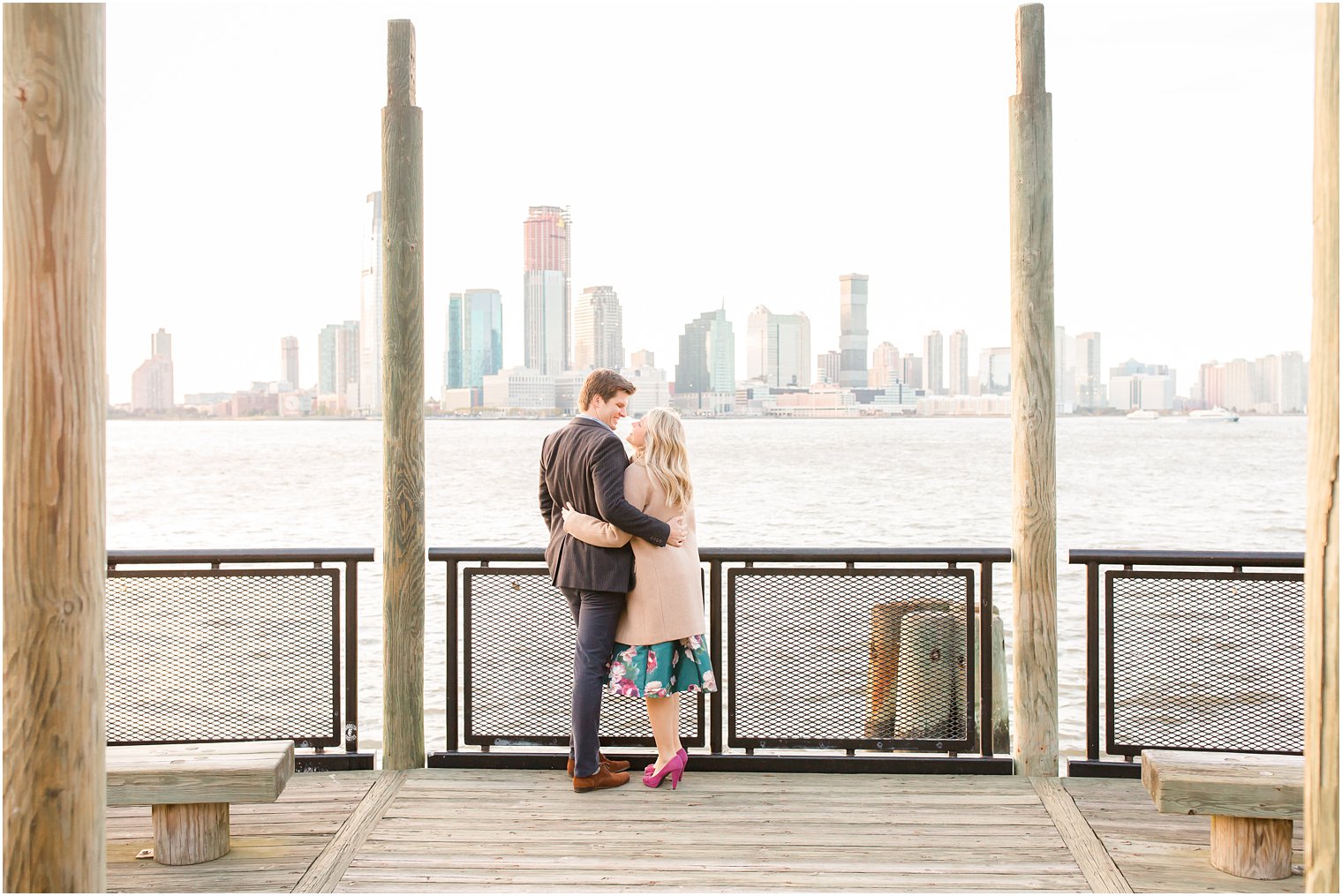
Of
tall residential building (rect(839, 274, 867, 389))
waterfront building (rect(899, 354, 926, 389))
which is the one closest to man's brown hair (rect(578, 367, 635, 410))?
tall residential building (rect(839, 274, 867, 389))

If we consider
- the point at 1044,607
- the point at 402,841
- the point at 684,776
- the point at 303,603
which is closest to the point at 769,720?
the point at 684,776

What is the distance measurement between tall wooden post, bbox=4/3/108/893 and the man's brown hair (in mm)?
2106

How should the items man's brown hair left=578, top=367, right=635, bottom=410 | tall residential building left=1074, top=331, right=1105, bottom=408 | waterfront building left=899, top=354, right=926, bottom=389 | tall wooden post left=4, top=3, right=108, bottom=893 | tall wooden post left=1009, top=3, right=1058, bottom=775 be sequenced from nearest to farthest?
tall wooden post left=4, top=3, right=108, bottom=893 < man's brown hair left=578, top=367, right=635, bottom=410 < tall wooden post left=1009, top=3, right=1058, bottom=775 < waterfront building left=899, top=354, right=926, bottom=389 < tall residential building left=1074, top=331, right=1105, bottom=408

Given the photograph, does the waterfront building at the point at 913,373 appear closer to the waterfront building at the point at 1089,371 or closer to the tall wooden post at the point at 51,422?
the waterfront building at the point at 1089,371

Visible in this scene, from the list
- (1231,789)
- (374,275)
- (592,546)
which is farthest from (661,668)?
(374,275)

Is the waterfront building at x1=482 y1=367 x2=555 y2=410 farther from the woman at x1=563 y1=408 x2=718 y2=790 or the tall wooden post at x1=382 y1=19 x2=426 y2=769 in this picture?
the woman at x1=563 y1=408 x2=718 y2=790

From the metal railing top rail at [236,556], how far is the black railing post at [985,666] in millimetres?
2420

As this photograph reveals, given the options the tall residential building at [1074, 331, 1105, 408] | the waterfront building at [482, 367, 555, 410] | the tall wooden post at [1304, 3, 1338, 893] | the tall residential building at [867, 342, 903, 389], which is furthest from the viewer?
the tall residential building at [1074, 331, 1105, 408]

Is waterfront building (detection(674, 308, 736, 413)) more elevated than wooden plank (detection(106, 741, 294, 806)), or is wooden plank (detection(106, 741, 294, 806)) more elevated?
waterfront building (detection(674, 308, 736, 413))

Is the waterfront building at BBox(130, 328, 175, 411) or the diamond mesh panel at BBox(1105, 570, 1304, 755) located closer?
the diamond mesh panel at BBox(1105, 570, 1304, 755)

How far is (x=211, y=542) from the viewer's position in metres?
32.5

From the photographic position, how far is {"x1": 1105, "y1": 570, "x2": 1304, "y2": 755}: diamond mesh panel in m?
4.39

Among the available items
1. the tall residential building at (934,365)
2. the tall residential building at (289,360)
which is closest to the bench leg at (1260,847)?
the tall residential building at (934,365)

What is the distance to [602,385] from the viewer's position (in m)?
4.14
